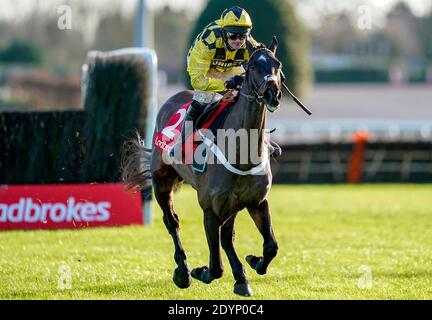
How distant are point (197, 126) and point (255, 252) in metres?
3.08

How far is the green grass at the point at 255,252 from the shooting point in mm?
7672

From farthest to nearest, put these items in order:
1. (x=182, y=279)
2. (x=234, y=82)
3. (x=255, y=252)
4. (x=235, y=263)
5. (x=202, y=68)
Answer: (x=255, y=252) → (x=182, y=279) → (x=202, y=68) → (x=235, y=263) → (x=234, y=82)

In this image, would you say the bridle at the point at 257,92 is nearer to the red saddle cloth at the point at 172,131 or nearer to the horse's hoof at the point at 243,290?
the red saddle cloth at the point at 172,131

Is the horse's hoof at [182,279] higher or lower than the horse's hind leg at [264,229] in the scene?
lower

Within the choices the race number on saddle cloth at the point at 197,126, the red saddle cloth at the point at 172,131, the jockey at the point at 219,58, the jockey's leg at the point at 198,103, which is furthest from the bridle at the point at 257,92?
the red saddle cloth at the point at 172,131

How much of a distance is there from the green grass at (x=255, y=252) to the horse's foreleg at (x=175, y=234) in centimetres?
10

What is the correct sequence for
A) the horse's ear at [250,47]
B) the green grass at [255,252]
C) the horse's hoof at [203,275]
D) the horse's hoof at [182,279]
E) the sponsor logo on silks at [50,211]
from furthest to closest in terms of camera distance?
the sponsor logo on silks at [50,211], the horse's hoof at [182,279], the green grass at [255,252], the horse's hoof at [203,275], the horse's ear at [250,47]

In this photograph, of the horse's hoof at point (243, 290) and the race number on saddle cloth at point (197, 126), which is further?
the race number on saddle cloth at point (197, 126)

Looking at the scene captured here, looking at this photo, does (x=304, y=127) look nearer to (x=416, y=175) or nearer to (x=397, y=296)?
(x=416, y=175)

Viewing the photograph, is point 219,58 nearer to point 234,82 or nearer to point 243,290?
point 234,82

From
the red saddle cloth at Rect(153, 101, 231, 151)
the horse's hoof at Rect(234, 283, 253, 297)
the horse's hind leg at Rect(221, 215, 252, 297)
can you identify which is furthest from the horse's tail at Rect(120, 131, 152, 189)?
the horse's hoof at Rect(234, 283, 253, 297)

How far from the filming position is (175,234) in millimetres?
8500

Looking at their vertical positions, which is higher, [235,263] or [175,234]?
[235,263]

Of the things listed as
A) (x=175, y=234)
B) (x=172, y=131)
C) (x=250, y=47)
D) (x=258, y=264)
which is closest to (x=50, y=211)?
(x=175, y=234)
